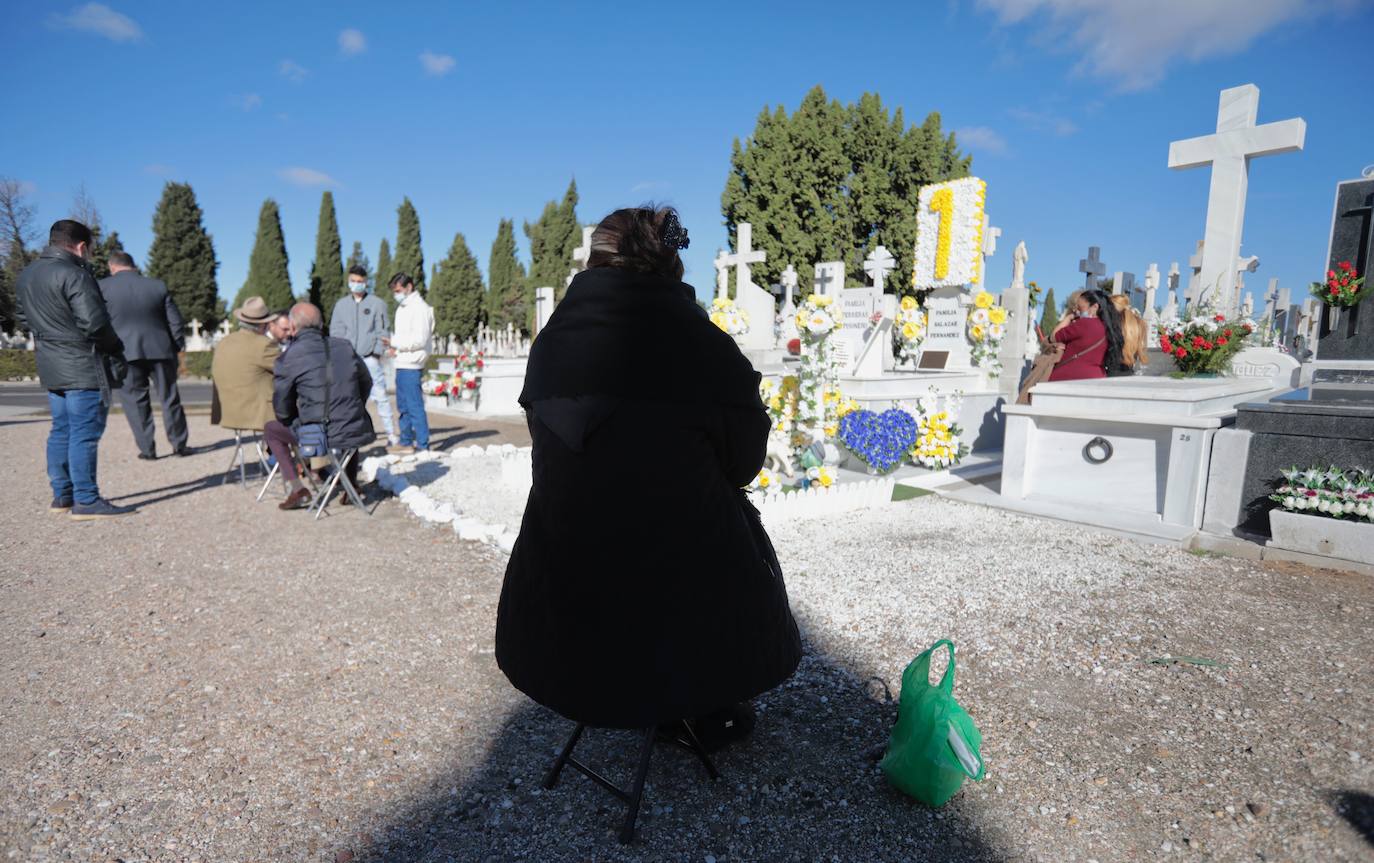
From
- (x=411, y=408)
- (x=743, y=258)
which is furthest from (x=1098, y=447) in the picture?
(x=743, y=258)

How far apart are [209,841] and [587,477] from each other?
1432mm

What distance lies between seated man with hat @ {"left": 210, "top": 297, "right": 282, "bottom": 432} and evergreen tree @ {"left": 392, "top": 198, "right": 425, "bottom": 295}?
34.0 meters

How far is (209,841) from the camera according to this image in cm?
195

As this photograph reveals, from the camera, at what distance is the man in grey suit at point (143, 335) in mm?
6840

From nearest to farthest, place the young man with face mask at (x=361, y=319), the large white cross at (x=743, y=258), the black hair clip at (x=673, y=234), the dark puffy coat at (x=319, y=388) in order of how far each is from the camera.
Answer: the black hair clip at (x=673, y=234) → the dark puffy coat at (x=319, y=388) → the young man with face mask at (x=361, y=319) → the large white cross at (x=743, y=258)

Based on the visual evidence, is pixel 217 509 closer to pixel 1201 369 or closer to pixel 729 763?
pixel 729 763

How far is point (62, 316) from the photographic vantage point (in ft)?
15.8

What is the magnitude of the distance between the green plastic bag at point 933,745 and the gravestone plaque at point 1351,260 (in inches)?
310

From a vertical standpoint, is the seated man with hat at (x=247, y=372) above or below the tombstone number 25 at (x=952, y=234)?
below

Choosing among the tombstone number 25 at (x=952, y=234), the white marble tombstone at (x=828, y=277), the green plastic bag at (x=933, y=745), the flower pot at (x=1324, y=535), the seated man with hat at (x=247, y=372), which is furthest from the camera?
the tombstone number 25 at (x=952, y=234)

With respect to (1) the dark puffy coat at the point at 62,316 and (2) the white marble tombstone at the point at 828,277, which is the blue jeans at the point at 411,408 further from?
(2) the white marble tombstone at the point at 828,277

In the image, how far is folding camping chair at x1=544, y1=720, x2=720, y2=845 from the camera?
1.93 meters

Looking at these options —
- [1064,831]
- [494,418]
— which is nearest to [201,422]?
[494,418]

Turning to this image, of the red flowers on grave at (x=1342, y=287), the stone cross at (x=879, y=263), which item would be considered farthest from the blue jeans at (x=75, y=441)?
the stone cross at (x=879, y=263)
